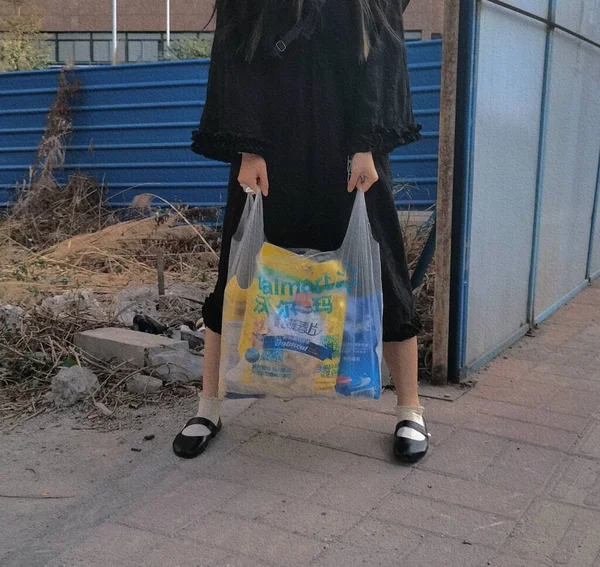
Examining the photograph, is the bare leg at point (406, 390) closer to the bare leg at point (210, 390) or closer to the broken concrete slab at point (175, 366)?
the bare leg at point (210, 390)

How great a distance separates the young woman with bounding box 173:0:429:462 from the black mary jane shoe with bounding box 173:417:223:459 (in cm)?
66

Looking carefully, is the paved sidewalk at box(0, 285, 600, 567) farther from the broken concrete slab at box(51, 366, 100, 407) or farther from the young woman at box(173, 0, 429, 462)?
the broken concrete slab at box(51, 366, 100, 407)

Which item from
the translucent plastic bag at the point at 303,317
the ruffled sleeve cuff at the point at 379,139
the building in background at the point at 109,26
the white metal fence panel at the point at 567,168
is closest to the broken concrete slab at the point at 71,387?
the translucent plastic bag at the point at 303,317

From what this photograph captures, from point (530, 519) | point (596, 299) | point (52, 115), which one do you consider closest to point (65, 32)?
point (52, 115)

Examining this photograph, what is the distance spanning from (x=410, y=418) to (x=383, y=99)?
1094mm

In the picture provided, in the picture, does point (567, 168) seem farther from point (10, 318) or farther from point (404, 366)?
point (10, 318)

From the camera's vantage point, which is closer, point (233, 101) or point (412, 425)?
point (233, 101)

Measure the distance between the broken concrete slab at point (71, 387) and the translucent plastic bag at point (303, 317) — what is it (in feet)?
3.31

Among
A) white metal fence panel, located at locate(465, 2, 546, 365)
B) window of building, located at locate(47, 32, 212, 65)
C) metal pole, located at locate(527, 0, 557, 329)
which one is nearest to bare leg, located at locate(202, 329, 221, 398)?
white metal fence panel, located at locate(465, 2, 546, 365)

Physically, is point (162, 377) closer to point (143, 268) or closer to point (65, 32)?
point (143, 268)

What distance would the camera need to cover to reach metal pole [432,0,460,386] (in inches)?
115

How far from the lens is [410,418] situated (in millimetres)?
2627

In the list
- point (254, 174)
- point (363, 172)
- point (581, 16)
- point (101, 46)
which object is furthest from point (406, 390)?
point (101, 46)

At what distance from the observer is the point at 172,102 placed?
7211 mm
